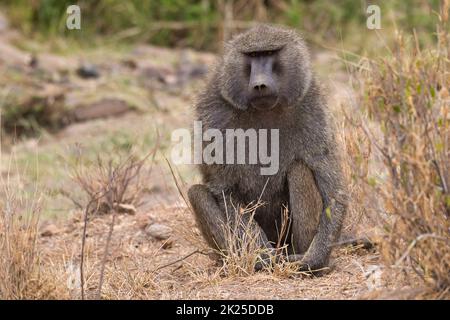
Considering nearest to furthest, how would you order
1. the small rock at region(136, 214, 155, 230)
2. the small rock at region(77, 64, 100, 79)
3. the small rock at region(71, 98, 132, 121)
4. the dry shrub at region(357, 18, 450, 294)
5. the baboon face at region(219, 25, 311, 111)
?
the dry shrub at region(357, 18, 450, 294) < the baboon face at region(219, 25, 311, 111) < the small rock at region(136, 214, 155, 230) < the small rock at region(71, 98, 132, 121) < the small rock at region(77, 64, 100, 79)

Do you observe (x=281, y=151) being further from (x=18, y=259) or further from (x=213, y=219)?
(x=18, y=259)

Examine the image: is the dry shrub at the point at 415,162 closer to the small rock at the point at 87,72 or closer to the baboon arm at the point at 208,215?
the baboon arm at the point at 208,215

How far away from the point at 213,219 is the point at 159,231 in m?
0.95

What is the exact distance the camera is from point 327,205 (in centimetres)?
473

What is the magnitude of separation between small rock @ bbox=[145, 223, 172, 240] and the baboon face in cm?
116

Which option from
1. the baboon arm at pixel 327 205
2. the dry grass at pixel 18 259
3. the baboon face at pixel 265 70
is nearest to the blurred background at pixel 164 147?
the dry grass at pixel 18 259

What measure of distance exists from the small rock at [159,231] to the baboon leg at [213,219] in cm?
77

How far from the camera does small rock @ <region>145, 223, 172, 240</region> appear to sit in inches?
217

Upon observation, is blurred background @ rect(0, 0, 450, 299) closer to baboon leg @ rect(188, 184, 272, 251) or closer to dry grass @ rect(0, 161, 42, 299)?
dry grass @ rect(0, 161, 42, 299)

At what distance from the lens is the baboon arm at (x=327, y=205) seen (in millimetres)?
4598

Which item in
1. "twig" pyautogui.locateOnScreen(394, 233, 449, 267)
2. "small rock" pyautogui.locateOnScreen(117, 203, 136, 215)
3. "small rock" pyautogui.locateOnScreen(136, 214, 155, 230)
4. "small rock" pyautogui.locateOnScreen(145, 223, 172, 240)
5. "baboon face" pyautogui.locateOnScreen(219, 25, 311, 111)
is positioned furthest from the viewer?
"small rock" pyautogui.locateOnScreen(117, 203, 136, 215)

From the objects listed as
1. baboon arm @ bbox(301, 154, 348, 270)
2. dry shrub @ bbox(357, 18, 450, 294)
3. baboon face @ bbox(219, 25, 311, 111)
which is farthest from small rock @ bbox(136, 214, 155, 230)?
dry shrub @ bbox(357, 18, 450, 294)
